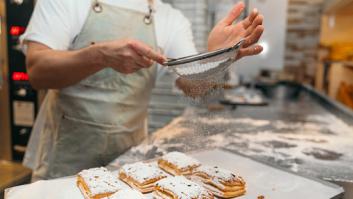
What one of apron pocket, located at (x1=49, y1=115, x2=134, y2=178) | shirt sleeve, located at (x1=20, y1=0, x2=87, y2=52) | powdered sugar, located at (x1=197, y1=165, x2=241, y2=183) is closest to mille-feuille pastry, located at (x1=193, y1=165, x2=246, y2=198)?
powdered sugar, located at (x1=197, y1=165, x2=241, y2=183)

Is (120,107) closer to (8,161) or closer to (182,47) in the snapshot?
(182,47)

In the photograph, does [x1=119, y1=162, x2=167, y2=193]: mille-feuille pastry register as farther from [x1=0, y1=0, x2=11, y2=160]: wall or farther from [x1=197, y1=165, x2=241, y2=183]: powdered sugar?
[x1=0, y1=0, x2=11, y2=160]: wall

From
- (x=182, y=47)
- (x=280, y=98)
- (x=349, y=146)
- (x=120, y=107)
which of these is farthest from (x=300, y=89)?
(x=120, y=107)

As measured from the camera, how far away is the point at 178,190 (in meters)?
0.74

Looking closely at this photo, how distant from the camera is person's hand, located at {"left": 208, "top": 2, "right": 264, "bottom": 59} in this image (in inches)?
34.7

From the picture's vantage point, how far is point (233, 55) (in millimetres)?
822

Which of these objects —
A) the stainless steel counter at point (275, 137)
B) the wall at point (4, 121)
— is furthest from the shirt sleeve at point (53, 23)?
the wall at point (4, 121)

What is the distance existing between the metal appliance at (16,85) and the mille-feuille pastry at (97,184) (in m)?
1.46

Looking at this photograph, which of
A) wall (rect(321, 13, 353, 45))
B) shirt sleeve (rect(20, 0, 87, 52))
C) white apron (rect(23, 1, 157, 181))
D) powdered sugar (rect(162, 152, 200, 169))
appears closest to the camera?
powdered sugar (rect(162, 152, 200, 169))

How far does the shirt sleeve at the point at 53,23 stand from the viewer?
104 centimetres

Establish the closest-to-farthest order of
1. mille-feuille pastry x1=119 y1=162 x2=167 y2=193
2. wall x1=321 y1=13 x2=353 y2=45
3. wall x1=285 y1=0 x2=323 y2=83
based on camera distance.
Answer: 1. mille-feuille pastry x1=119 y1=162 x2=167 y2=193
2. wall x1=321 y1=13 x2=353 y2=45
3. wall x1=285 y1=0 x2=323 y2=83

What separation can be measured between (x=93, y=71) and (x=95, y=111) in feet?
0.67

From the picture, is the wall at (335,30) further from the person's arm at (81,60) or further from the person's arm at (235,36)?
the person's arm at (81,60)

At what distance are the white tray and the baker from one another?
335 millimetres
